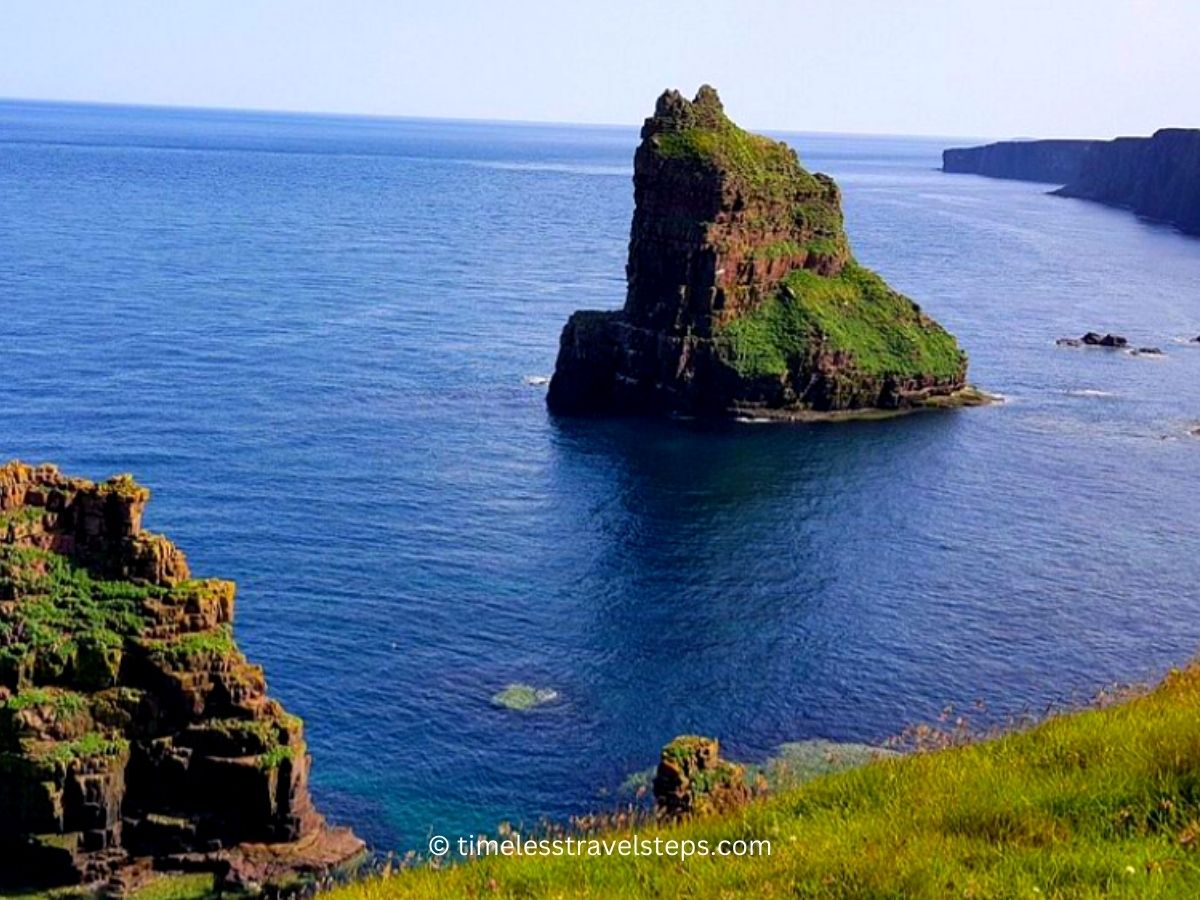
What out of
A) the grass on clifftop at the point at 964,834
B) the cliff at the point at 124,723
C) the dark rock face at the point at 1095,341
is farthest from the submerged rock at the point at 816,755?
the dark rock face at the point at 1095,341

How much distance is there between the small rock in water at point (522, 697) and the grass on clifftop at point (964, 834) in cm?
5243

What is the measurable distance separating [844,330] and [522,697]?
8539cm

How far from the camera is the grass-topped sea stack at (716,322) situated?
13850 centimetres

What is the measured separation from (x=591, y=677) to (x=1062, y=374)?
363 feet

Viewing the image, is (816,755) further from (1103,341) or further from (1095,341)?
(1103,341)

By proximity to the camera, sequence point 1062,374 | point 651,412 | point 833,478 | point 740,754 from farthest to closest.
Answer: point 1062,374, point 651,412, point 833,478, point 740,754

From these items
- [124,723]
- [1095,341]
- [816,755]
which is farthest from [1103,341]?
[124,723]

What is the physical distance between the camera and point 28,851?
51.8m

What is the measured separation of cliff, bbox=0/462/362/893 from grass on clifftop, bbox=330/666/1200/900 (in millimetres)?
38994

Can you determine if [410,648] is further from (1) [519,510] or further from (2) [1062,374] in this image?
(2) [1062,374]

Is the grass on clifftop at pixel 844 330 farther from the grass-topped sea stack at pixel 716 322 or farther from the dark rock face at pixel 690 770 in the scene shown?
the dark rock face at pixel 690 770

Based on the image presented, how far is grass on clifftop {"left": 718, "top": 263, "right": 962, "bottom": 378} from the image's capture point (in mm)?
139375

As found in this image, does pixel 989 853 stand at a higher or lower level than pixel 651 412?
higher

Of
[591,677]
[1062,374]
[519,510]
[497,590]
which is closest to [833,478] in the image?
[519,510]
